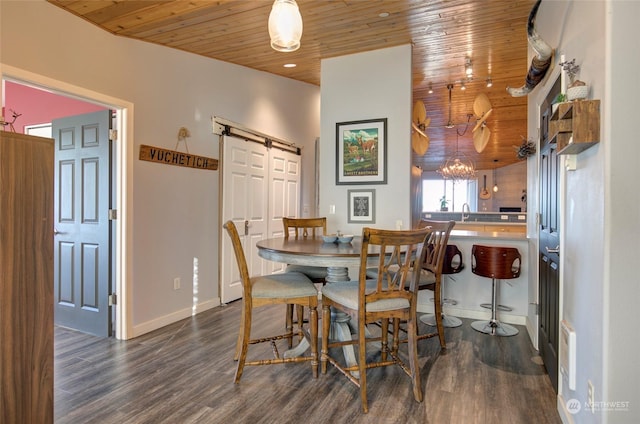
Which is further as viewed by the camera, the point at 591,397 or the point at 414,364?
the point at 414,364

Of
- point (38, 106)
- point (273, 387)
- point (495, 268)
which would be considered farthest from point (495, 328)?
point (38, 106)

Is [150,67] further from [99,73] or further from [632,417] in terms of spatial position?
[632,417]

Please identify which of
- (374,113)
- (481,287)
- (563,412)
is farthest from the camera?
(374,113)

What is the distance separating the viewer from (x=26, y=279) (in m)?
1.57

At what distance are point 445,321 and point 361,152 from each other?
6.45ft

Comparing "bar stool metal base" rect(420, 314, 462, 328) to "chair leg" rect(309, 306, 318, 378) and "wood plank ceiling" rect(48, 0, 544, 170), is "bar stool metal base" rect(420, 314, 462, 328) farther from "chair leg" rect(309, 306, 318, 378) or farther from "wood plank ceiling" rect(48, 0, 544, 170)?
"wood plank ceiling" rect(48, 0, 544, 170)

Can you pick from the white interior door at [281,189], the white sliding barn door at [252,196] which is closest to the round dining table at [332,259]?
the white sliding barn door at [252,196]

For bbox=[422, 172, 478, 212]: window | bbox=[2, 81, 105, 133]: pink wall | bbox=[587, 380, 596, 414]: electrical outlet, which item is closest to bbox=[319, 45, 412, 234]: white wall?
bbox=[587, 380, 596, 414]: electrical outlet

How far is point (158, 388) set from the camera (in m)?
2.31

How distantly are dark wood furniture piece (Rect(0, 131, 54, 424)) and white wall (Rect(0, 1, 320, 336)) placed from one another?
54.1 inches

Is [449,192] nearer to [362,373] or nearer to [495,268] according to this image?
[495,268]

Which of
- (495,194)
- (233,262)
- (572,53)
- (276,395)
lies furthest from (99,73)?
(495,194)

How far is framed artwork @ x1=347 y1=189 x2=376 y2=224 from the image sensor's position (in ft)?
12.8

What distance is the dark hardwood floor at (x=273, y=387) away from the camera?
6.64 ft
